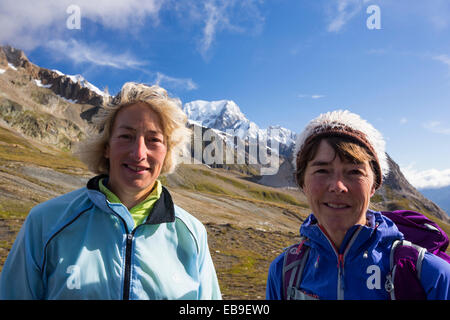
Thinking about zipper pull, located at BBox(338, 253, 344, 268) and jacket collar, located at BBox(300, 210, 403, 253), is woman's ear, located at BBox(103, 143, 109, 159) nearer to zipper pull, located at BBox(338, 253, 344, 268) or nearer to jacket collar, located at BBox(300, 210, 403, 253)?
jacket collar, located at BBox(300, 210, 403, 253)

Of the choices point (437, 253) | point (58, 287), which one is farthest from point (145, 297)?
point (437, 253)

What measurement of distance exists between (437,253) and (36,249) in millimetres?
5150

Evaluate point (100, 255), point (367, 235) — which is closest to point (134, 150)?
point (100, 255)

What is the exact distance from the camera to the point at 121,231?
4.33 metres

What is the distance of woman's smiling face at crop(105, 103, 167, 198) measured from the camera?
15.3ft

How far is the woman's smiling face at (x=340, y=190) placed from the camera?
420 centimetres

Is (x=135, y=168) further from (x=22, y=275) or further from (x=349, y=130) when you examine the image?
(x=349, y=130)

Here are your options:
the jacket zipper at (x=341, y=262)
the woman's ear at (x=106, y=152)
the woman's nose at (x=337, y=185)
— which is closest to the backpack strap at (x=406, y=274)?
the jacket zipper at (x=341, y=262)

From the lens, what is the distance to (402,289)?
355 cm

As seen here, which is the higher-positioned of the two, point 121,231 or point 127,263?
point 121,231

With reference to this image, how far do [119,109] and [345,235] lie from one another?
3.86 meters

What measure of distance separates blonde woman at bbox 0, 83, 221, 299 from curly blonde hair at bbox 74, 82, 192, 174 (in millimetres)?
16

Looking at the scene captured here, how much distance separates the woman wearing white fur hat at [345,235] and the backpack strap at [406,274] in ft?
0.04
